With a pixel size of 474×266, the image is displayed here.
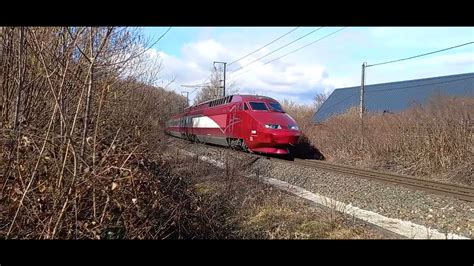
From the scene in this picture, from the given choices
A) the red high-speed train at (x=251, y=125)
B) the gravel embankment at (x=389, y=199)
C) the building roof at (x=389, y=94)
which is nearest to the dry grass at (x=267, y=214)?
the gravel embankment at (x=389, y=199)

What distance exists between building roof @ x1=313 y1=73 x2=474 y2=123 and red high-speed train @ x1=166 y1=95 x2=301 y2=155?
17.1 metres

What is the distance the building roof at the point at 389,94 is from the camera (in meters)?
38.0

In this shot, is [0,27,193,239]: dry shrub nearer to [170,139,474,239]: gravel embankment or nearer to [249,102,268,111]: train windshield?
[170,139,474,239]: gravel embankment

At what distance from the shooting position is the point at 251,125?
725 inches

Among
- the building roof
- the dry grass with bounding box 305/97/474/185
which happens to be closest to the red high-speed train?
the dry grass with bounding box 305/97/474/185

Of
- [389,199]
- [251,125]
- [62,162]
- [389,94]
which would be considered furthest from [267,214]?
[389,94]

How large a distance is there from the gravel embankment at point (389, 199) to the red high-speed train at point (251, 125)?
3.23 meters

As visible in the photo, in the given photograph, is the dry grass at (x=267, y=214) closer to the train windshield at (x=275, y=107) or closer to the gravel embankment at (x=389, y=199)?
the gravel embankment at (x=389, y=199)

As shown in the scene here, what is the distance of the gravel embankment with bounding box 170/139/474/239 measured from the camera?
7.88m

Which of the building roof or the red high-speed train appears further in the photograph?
the building roof

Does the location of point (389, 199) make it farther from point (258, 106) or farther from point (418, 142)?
point (258, 106)

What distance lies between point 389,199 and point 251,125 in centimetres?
913
